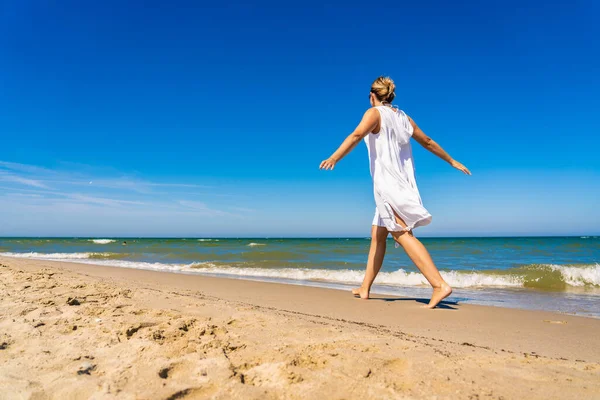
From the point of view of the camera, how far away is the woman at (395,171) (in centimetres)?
339

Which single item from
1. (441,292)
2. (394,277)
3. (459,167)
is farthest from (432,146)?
(394,277)

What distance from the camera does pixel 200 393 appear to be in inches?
58.2

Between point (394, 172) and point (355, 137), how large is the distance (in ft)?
1.72

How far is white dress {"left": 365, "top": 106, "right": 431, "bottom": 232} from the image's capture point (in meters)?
3.42

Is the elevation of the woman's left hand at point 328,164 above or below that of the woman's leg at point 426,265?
Answer: above

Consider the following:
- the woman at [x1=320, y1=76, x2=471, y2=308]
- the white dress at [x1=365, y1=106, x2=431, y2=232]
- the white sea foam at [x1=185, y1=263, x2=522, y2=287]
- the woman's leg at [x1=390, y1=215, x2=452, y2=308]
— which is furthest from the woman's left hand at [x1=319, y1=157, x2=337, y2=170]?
the white sea foam at [x1=185, y1=263, x2=522, y2=287]

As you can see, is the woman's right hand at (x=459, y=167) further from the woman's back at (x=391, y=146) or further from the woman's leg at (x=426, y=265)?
the woman's leg at (x=426, y=265)

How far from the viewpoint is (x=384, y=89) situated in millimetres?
3691

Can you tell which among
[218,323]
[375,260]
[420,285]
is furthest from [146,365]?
[420,285]

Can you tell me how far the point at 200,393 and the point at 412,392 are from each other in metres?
0.80

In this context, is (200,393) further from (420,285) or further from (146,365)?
(420,285)

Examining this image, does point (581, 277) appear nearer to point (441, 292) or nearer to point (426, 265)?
point (441, 292)

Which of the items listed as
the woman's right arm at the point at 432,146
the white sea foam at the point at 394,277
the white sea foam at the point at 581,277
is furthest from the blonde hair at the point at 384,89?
the white sea foam at the point at 581,277

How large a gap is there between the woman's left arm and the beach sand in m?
1.18
